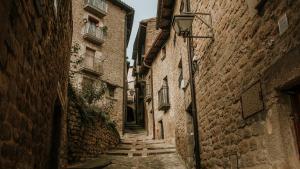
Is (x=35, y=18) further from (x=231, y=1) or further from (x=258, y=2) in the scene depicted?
(x=231, y=1)

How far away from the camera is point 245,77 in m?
3.86

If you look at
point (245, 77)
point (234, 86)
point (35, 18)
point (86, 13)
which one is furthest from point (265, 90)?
point (86, 13)

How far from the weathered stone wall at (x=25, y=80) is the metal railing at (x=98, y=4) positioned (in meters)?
14.3

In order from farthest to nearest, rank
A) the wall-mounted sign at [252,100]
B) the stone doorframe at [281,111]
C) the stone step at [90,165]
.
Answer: the stone step at [90,165]
the wall-mounted sign at [252,100]
the stone doorframe at [281,111]

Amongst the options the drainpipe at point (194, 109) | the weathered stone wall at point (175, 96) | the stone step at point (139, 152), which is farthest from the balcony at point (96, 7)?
the drainpipe at point (194, 109)

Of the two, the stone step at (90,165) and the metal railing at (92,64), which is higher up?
the metal railing at (92,64)

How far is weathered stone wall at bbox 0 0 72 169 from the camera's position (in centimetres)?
207

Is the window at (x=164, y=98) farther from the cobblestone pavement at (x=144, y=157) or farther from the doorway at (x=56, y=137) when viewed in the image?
the doorway at (x=56, y=137)

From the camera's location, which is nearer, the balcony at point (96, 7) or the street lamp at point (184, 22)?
the street lamp at point (184, 22)

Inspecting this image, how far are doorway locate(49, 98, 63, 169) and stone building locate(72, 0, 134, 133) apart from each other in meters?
9.96

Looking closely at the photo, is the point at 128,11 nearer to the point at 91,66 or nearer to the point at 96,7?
the point at 96,7

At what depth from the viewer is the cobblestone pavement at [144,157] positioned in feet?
28.7

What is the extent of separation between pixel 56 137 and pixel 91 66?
38.6 ft

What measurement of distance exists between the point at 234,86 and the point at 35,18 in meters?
2.90
